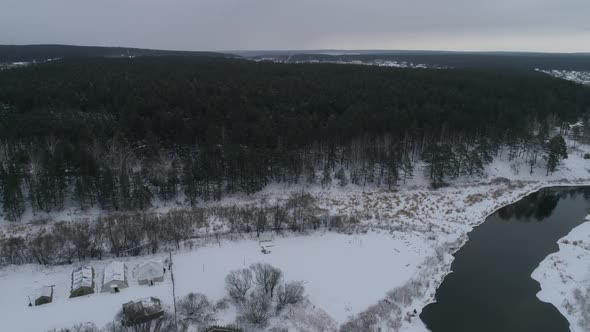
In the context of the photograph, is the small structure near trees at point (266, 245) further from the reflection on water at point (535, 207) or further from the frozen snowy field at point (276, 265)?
the reflection on water at point (535, 207)

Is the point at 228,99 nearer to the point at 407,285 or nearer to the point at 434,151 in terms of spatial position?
the point at 434,151

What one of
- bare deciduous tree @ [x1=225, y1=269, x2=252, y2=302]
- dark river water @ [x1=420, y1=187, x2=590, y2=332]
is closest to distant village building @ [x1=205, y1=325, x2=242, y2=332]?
bare deciduous tree @ [x1=225, y1=269, x2=252, y2=302]

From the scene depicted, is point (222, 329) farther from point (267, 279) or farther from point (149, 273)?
point (149, 273)

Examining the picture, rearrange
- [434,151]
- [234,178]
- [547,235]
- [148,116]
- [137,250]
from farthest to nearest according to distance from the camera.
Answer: [148,116] < [434,151] < [234,178] < [547,235] < [137,250]

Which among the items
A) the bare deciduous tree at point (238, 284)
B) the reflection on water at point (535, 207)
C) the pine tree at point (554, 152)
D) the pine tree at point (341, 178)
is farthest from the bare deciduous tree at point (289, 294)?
the pine tree at point (554, 152)

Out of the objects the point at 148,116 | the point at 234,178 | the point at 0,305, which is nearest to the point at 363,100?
the point at 234,178
